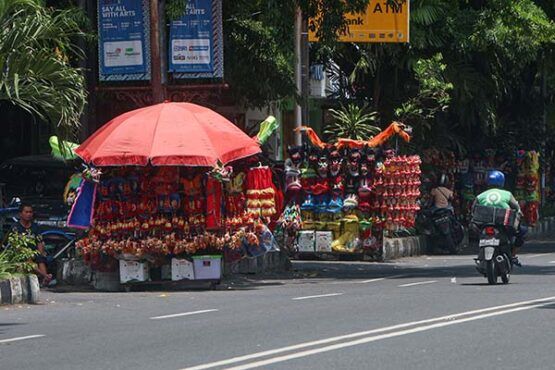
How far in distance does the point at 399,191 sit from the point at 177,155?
23.1 ft

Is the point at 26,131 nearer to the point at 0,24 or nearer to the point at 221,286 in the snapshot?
the point at 221,286

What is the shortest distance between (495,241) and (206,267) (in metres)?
4.19

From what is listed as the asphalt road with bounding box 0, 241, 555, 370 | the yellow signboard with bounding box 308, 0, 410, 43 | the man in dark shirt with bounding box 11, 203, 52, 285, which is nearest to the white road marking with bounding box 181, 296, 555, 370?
the asphalt road with bounding box 0, 241, 555, 370

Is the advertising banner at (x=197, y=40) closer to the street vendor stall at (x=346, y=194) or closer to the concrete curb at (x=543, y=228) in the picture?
the street vendor stall at (x=346, y=194)

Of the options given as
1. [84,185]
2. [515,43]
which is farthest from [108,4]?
[515,43]

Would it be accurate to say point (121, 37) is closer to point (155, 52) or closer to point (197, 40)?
point (155, 52)

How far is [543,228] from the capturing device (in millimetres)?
37125

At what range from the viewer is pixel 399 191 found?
24.5 metres

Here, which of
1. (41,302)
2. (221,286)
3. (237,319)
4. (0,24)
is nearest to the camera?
(237,319)

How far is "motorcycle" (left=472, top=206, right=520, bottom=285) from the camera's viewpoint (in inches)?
745

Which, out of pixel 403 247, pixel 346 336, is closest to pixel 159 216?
pixel 346 336

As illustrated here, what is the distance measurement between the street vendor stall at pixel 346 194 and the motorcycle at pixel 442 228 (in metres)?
3.62

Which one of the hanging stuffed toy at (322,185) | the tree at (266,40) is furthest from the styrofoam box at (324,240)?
the tree at (266,40)

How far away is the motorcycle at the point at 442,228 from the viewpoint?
94.4ft
